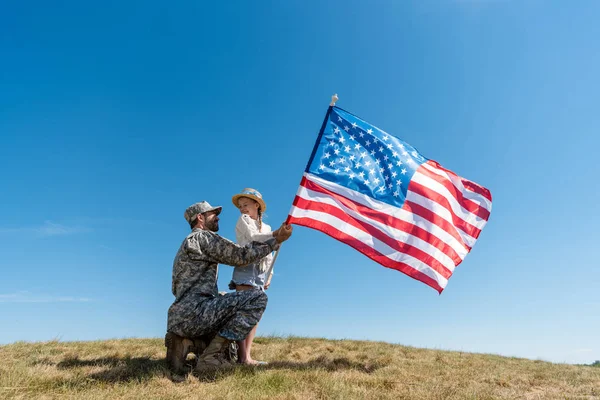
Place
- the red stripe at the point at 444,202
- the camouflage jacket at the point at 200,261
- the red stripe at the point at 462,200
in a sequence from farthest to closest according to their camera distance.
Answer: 1. the red stripe at the point at 462,200
2. the red stripe at the point at 444,202
3. the camouflage jacket at the point at 200,261

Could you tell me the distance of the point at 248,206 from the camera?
265 inches

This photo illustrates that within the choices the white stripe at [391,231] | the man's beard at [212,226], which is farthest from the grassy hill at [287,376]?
the man's beard at [212,226]

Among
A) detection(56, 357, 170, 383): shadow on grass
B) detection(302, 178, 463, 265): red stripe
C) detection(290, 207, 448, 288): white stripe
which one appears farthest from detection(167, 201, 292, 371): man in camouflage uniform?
detection(302, 178, 463, 265): red stripe

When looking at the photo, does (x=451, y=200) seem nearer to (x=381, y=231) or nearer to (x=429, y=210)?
(x=429, y=210)

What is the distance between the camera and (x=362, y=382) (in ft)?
18.1

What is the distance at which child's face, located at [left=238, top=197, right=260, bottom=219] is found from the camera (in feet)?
22.0

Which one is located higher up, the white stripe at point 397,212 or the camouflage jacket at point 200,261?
the white stripe at point 397,212

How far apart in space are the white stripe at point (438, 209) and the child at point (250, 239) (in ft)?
9.30

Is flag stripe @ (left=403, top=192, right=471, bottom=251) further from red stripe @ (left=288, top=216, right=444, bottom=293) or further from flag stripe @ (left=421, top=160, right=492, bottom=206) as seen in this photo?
red stripe @ (left=288, top=216, right=444, bottom=293)

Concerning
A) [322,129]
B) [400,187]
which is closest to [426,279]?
[400,187]

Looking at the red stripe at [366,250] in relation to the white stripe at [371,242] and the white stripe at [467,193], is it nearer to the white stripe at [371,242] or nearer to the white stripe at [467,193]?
the white stripe at [371,242]

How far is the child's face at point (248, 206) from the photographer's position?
6.71 metres

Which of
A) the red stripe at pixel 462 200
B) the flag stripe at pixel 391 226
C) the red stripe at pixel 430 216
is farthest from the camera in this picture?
the red stripe at pixel 462 200

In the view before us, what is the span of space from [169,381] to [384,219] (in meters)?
4.33
